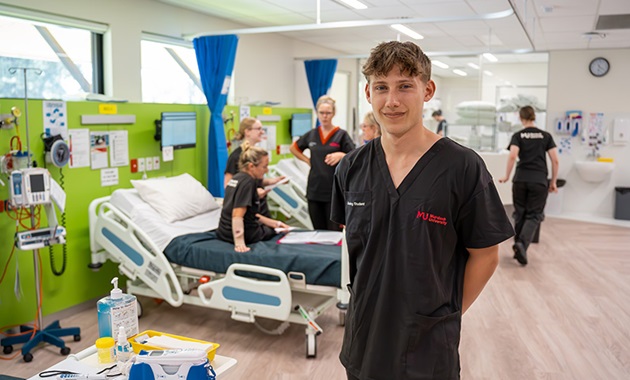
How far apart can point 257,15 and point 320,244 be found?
379 cm

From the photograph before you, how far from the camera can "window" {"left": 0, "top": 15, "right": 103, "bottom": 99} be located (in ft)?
15.2

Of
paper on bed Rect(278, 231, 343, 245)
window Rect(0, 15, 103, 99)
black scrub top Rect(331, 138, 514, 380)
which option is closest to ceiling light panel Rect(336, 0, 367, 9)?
window Rect(0, 15, 103, 99)

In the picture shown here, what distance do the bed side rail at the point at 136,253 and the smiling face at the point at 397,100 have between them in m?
2.80

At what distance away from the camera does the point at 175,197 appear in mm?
4648

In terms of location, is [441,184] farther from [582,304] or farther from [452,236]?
[582,304]

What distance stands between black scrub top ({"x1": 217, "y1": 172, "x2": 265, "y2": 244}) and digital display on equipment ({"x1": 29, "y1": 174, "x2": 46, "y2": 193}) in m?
1.15

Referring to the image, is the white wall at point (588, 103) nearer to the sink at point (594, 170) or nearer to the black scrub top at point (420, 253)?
the sink at point (594, 170)

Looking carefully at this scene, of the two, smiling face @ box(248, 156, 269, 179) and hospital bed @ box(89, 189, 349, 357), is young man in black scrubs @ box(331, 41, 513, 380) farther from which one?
smiling face @ box(248, 156, 269, 179)

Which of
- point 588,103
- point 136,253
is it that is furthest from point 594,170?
point 136,253

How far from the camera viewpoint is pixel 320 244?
4039 millimetres

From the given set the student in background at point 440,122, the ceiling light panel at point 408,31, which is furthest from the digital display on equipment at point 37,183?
the student in background at point 440,122

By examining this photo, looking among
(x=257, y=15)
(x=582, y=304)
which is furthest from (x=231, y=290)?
(x=257, y=15)

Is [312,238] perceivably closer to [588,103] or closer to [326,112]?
[326,112]

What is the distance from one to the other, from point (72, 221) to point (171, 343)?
2.60 m
